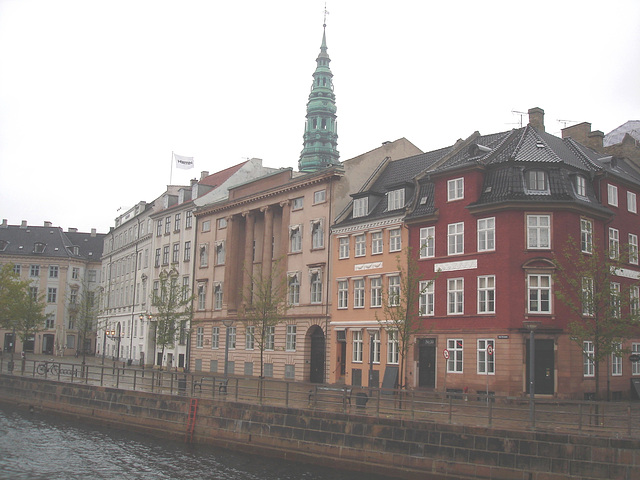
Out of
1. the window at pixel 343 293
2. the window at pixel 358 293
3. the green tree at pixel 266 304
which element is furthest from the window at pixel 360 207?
the green tree at pixel 266 304

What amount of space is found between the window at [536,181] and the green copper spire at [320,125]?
2645 inches

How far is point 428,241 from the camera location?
42.5 meters

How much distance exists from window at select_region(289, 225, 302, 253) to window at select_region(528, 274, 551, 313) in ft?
69.0

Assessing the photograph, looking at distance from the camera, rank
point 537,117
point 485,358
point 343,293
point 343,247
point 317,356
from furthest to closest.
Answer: point 317,356 < point 343,247 < point 343,293 < point 537,117 < point 485,358

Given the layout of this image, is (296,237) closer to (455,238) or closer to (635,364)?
(455,238)

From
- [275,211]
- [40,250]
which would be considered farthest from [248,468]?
[40,250]

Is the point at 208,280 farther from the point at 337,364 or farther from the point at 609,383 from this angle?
the point at 609,383

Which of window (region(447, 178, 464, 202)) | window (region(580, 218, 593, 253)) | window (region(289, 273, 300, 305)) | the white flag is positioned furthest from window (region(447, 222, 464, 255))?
the white flag

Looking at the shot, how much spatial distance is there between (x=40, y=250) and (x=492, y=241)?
86998mm

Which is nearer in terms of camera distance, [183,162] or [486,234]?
[486,234]

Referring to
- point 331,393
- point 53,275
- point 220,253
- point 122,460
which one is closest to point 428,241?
point 331,393

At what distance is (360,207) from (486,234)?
12090 millimetres

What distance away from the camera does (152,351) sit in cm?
7488

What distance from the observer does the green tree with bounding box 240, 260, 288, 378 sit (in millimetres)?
47156
